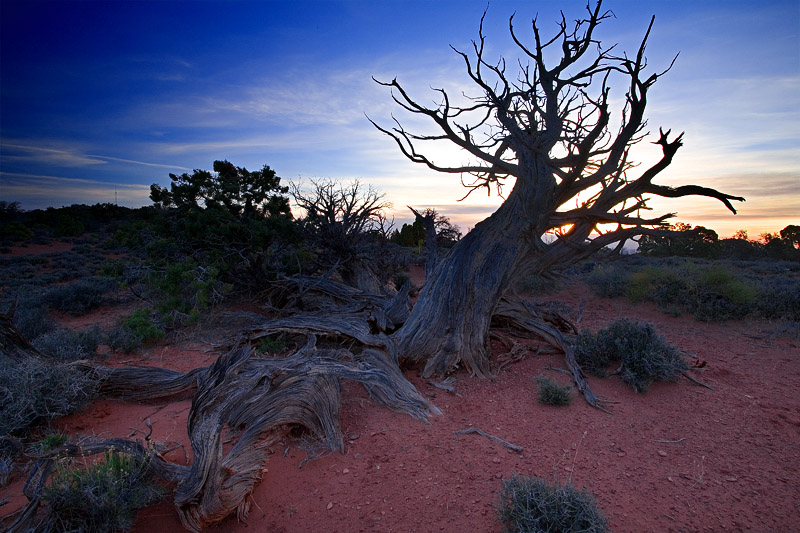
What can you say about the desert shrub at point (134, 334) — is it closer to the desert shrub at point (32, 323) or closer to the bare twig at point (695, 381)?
the desert shrub at point (32, 323)

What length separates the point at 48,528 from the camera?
2674 millimetres

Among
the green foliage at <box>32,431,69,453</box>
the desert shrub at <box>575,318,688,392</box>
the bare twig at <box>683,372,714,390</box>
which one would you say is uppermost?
the desert shrub at <box>575,318,688,392</box>

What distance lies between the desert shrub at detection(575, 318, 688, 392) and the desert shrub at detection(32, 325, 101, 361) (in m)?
7.31

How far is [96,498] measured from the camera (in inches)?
108

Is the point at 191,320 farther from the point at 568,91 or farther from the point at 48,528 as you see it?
the point at 568,91

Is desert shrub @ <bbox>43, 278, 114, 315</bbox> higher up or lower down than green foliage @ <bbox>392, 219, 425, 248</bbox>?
lower down

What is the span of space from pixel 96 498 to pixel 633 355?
597 centimetres

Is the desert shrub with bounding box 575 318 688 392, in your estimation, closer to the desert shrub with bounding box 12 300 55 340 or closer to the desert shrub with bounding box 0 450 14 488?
the desert shrub with bounding box 0 450 14 488

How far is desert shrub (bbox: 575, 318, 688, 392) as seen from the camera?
5434mm

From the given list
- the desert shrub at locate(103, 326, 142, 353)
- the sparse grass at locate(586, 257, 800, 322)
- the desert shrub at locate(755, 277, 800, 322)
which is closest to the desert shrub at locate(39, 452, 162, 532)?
the desert shrub at locate(103, 326, 142, 353)

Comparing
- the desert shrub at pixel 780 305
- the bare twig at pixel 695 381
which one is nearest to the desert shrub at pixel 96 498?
the bare twig at pixel 695 381

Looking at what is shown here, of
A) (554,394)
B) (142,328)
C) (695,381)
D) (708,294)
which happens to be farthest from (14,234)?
(708,294)

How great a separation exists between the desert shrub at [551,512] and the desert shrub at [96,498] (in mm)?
2642

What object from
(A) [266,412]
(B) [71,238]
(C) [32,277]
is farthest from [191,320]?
(B) [71,238]
